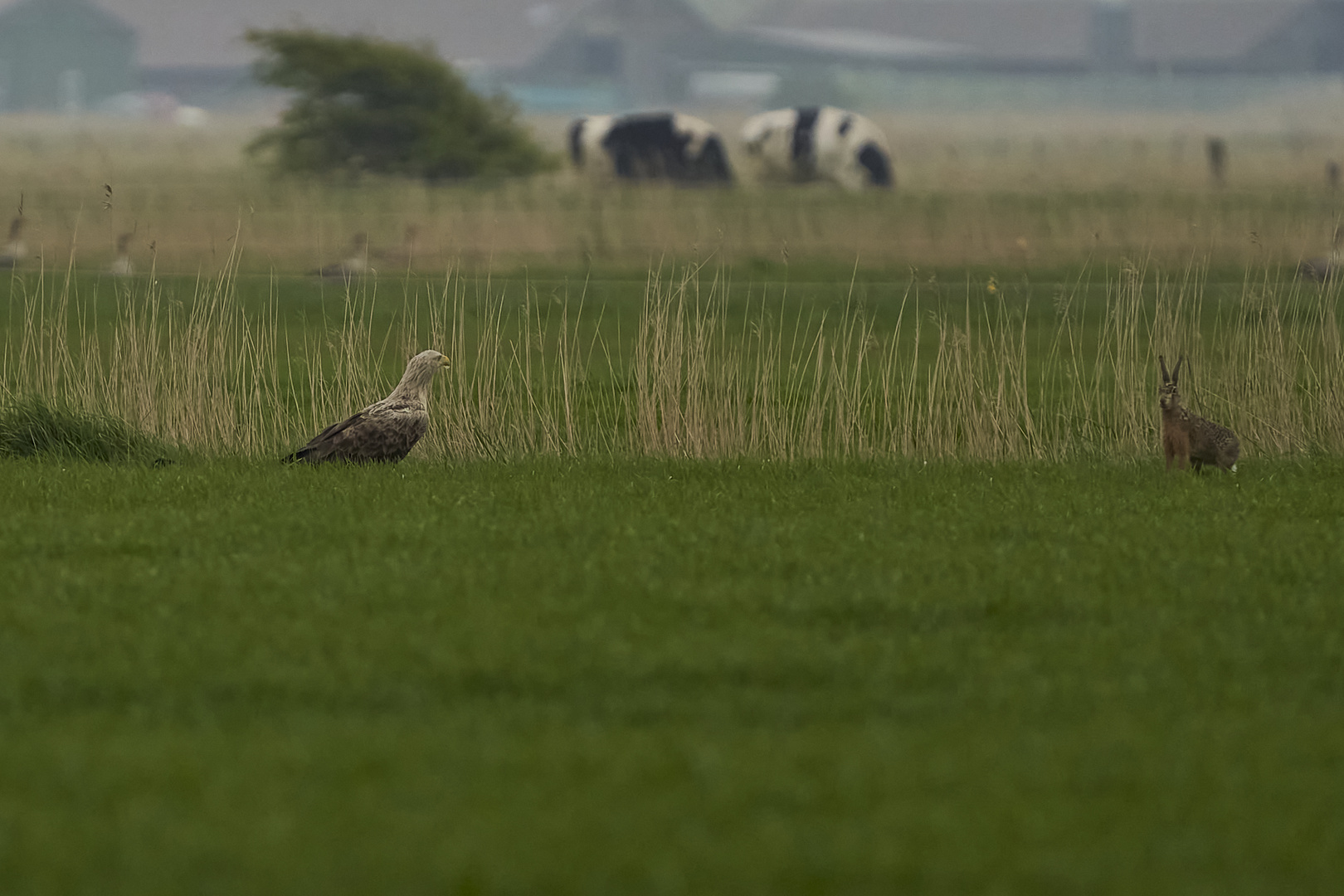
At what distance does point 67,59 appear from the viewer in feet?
375

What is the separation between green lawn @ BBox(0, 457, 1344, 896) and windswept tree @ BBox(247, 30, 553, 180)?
145 feet

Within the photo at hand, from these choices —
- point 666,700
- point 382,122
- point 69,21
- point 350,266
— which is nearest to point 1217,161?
point 382,122

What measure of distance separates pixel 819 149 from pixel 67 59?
71.1 meters

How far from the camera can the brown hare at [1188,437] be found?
10.4 meters

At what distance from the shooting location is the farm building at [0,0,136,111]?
114 metres

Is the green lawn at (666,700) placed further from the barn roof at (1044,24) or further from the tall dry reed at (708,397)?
the barn roof at (1044,24)

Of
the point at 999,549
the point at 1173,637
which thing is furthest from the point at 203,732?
the point at 999,549

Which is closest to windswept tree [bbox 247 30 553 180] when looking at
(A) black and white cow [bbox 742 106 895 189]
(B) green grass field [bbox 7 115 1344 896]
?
(A) black and white cow [bbox 742 106 895 189]

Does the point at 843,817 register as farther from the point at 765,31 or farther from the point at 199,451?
the point at 765,31

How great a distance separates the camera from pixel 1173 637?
612cm

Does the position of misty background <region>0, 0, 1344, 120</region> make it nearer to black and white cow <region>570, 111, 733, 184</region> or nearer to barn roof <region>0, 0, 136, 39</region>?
barn roof <region>0, 0, 136, 39</region>

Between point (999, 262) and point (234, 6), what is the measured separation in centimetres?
9146

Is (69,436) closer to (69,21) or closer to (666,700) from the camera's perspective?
(666,700)

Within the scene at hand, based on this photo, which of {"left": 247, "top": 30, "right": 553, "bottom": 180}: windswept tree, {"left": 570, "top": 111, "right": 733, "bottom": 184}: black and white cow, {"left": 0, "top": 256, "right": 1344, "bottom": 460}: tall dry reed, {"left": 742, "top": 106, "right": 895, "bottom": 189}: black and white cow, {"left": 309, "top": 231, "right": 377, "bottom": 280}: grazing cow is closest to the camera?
{"left": 0, "top": 256, "right": 1344, "bottom": 460}: tall dry reed
